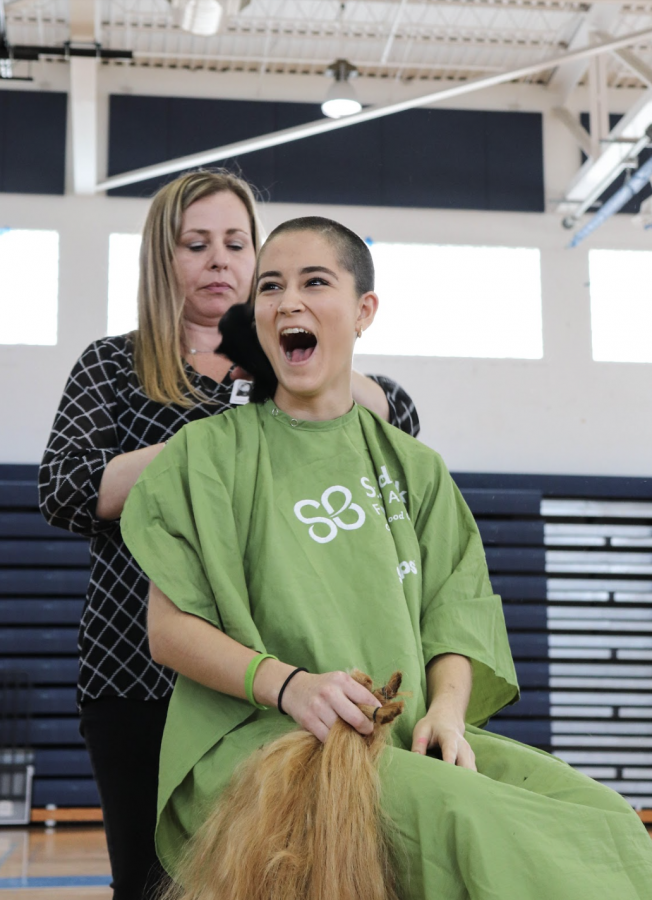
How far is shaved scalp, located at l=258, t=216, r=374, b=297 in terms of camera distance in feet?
4.96

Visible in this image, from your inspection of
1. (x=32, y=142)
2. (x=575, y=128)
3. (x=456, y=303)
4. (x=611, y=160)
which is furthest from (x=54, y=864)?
(x=575, y=128)

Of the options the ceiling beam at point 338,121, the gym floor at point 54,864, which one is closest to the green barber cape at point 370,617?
the gym floor at point 54,864

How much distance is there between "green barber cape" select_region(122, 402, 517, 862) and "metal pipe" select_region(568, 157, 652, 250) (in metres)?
6.00

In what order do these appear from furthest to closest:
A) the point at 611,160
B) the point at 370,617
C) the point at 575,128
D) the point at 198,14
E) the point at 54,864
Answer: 1. the point at 575,128
2. the point at 611,160
3. the point at 54,864
4. the point at 198,14
5. the point at 370,617

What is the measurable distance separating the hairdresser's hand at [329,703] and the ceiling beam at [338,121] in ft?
19.4

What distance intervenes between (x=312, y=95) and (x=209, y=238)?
6.57m

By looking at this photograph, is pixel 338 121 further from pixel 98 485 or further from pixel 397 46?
pixel 98 485

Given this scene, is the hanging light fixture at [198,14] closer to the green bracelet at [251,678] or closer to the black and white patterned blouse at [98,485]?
the black and white patterned blouse at [98,485]

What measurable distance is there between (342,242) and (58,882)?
404 cm

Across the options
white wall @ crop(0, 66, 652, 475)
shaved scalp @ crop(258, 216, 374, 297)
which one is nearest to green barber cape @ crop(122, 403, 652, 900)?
shaved scalp @ crop(258, 216, 374, 297)

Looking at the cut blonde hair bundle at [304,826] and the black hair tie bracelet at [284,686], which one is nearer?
the cut blonde hair bundle at [304,826]

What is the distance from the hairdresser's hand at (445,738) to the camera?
3.99ft

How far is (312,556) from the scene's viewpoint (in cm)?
140

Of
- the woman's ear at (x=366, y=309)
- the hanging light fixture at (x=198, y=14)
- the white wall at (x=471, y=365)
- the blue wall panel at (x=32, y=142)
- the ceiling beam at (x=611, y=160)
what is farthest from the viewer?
the blue wall panel at (x=32, y=142)
